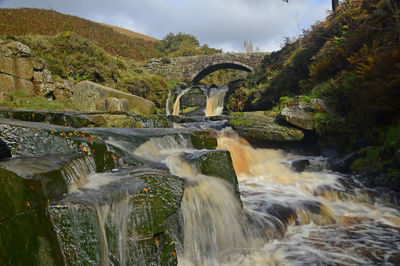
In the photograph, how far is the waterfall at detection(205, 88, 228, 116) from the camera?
16.8 meters

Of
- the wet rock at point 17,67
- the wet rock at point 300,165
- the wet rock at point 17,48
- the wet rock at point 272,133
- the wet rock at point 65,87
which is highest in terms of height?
the wet rock at point 17,48

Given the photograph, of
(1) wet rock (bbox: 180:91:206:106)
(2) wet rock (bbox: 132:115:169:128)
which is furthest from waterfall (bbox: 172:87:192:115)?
(2) wet rock (bbox: 132:115:169:128)

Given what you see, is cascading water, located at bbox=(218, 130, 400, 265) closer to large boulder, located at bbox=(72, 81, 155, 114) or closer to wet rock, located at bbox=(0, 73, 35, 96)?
large boulder, located at bbox=(72, 81, 155, 114)

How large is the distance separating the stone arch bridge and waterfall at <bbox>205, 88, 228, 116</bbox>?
1266cm

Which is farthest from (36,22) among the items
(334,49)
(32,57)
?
(334,49)

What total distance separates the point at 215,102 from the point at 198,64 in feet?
48.2

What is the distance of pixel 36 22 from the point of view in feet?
79.5

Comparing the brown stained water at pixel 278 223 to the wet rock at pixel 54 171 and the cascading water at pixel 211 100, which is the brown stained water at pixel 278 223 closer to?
the wet rock at pixel 54 171

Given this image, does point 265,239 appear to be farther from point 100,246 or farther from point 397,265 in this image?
point 100,246

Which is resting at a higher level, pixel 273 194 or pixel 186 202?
pixel 186 202

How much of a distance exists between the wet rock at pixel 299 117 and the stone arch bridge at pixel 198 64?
72.1ft

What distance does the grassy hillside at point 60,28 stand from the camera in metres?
21.9

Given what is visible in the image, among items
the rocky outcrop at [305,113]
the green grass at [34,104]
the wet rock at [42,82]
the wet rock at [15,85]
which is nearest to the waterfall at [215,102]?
the rocky outcrop at [305,113]

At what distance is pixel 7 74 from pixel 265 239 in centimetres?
1175
